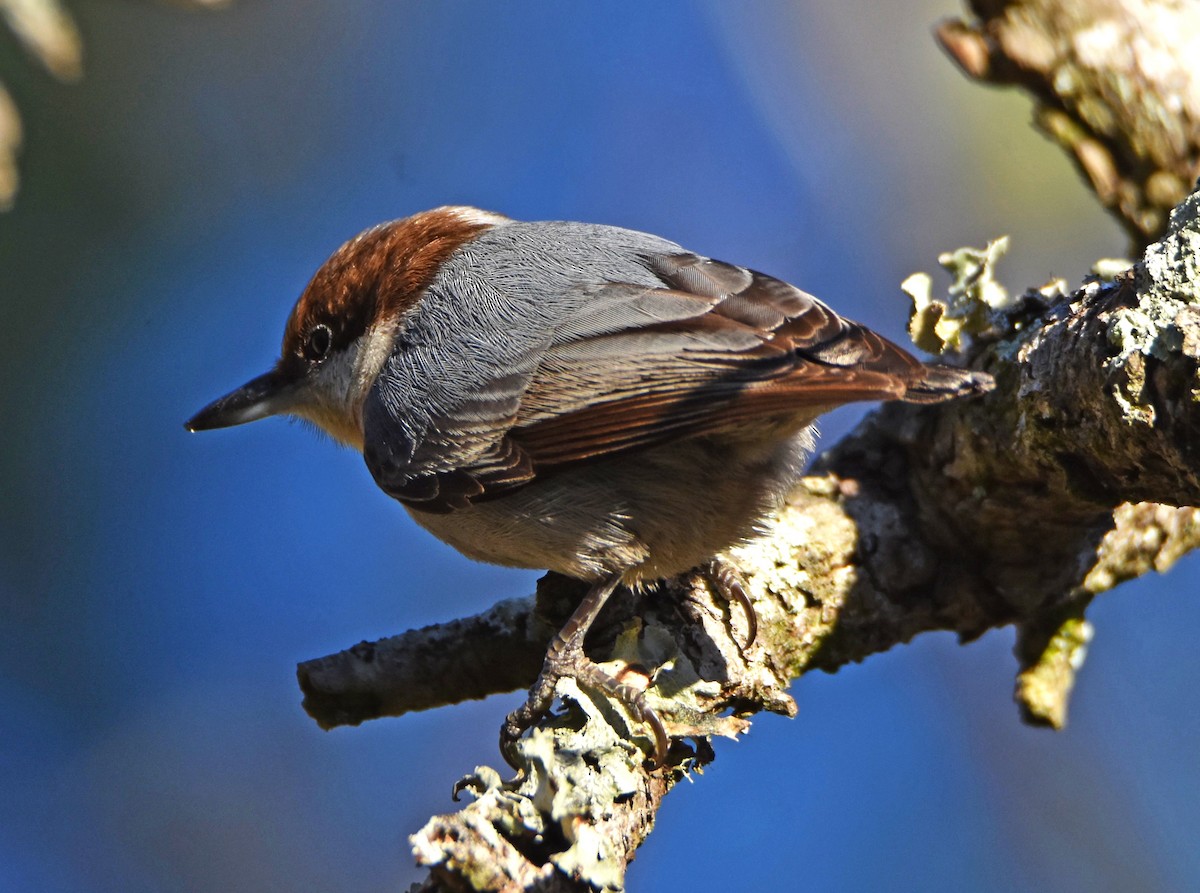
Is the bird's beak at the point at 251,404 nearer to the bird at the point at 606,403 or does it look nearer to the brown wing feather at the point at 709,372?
the bird at the point at 606,403

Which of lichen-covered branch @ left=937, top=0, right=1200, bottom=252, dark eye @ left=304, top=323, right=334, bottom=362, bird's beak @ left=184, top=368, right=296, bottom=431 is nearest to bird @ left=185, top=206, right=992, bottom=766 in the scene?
dark eye @ left=304, top=323, right=334, bottom=362

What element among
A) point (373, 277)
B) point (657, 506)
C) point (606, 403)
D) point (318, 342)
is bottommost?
point (657, 506)

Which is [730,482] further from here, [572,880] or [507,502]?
[572,880]

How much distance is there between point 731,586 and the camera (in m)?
2.66

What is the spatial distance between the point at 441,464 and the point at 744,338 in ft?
2.84

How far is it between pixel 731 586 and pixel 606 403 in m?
0.53

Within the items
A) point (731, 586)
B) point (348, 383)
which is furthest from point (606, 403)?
point (348, 383)

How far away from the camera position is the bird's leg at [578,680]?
2.24 metres

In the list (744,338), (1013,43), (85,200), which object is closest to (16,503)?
(85,200)

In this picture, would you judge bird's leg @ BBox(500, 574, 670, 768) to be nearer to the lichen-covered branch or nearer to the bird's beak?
the bird's beak

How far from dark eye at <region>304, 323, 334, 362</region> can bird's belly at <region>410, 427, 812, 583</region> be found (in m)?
1.06

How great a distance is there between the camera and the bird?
252 centimetres

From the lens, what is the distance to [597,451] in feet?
8.71

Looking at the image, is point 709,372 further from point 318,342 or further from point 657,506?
point 318,342
